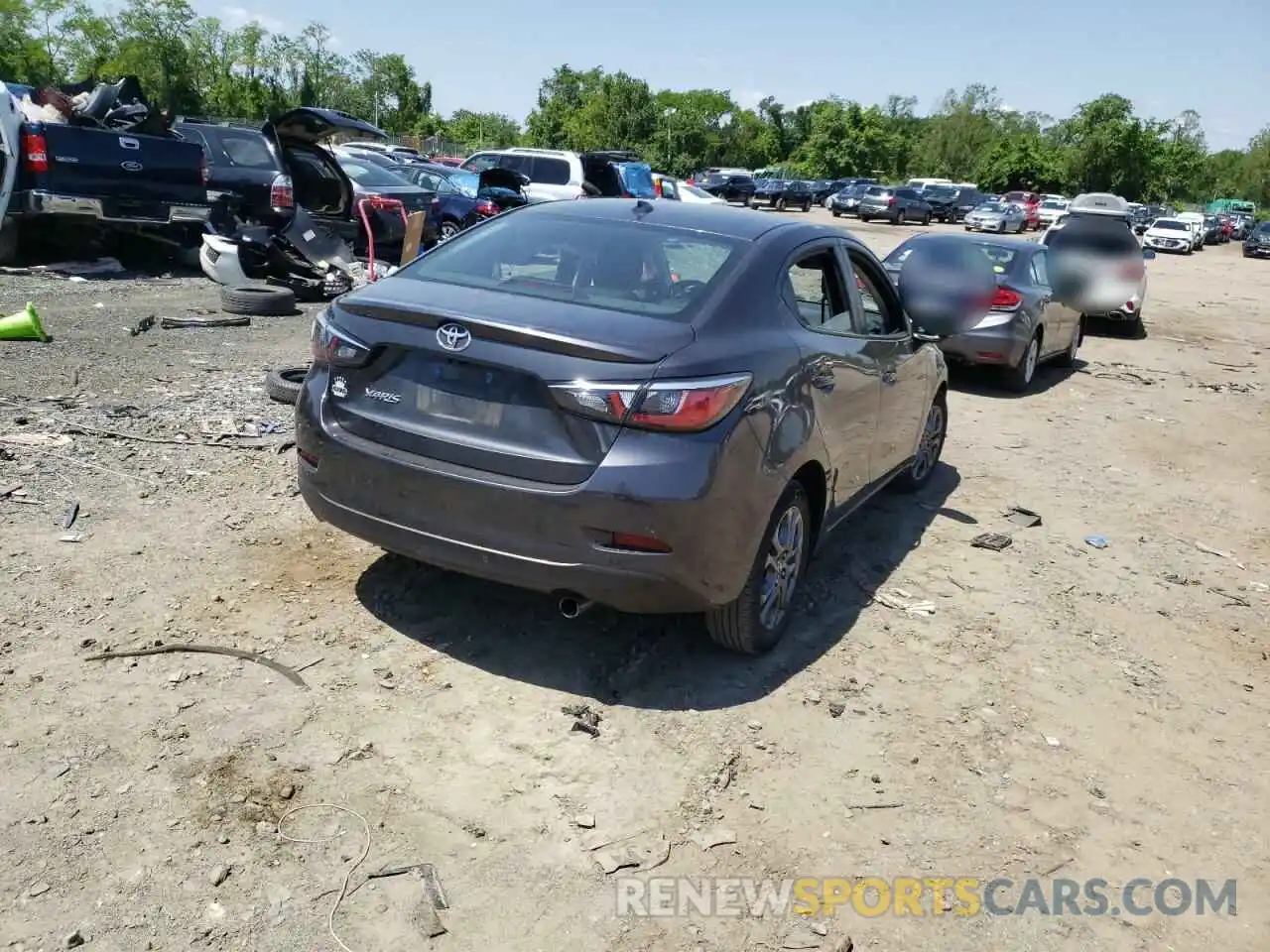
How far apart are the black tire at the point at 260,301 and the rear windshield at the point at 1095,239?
33.9 feet

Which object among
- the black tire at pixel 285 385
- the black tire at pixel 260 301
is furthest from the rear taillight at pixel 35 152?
the black tire at pixel 285 385

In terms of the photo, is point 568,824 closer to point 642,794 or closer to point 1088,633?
point 642,794

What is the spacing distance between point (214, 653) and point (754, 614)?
202cm

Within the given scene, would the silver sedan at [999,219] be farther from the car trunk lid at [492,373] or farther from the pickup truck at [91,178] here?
the car trunk lid at [492,373]

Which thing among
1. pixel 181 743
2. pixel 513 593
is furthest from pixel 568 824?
pixel 513 593

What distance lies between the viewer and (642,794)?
10.9 feet

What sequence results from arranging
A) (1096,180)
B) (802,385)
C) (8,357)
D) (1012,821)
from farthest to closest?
(1096,180)
(8,357)
(802,385)
(1012,821)

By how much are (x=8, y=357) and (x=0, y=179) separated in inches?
187

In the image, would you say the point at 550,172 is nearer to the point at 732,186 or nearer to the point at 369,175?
the point at 369,175

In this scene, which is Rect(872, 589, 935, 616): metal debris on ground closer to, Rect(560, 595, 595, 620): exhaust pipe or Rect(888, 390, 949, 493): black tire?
Rect(888, 390, 949, 493): black tire

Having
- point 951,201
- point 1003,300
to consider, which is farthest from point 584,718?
point 951,201

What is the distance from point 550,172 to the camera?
2112 centimetres

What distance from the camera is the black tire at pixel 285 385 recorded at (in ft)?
23.4

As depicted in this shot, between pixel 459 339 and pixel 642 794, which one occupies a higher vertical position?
pixel 459 339
